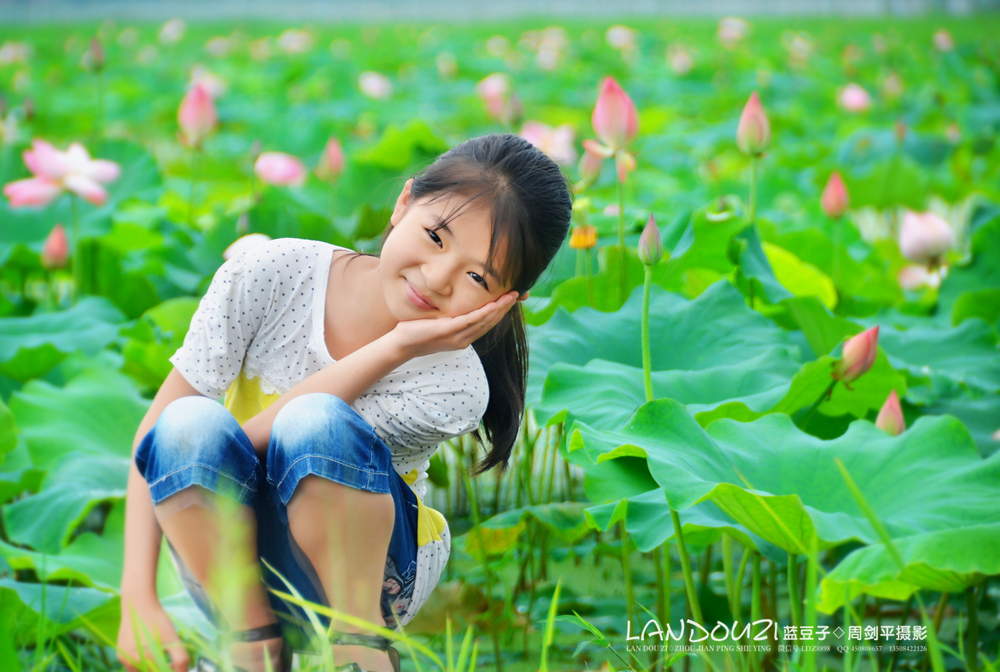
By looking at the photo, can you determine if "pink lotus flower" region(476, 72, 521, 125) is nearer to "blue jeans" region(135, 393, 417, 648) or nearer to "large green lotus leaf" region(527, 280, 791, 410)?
"large green lotus leaf" region(527, 280, 791, 410)

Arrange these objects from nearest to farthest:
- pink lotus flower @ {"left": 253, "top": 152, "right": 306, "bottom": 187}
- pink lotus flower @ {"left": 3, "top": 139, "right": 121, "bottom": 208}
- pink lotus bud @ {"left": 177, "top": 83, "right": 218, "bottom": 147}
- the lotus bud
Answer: pink lotus flower @ {"left": 3, "top": 139, "right": 121, "bottom": 208} < pink lotus bud @ {"left": 177, "top": 83, "right": 218, "bottom": 147} < pink lotus flower @ {"left": 253, "top": 152, "right": 306, "bottom": 187} < the lotus bud

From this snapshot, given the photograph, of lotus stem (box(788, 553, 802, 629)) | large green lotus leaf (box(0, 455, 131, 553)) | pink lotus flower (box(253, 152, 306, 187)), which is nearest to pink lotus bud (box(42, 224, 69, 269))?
pink lotus flower (box(253, 152, 306, 187))

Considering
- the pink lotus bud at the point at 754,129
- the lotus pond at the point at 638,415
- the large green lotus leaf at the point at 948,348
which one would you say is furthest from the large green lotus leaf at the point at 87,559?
the large green lotus leaf at the point at 948,348

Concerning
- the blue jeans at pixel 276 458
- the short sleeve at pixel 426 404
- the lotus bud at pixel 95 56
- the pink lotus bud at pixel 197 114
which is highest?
the lotus bud at pixel 95 56

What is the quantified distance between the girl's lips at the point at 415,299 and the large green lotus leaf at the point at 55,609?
528 millimetres

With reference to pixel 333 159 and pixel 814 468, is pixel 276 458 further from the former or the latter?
pixel 333 159

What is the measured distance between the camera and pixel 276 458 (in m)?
0.83

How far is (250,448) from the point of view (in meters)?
0.85

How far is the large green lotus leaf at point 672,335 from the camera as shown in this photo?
1.21 meters

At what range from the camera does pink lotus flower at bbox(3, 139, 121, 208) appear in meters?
1.71

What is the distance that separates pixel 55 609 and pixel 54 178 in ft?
3.23

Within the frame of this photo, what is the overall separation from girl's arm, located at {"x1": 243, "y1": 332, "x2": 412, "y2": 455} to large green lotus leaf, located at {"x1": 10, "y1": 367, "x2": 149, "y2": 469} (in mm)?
614

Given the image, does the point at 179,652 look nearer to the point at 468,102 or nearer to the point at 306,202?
the point at 306,202

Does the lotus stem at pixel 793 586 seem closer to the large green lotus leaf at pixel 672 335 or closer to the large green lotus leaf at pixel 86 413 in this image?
the large green lotus leaf at pixel 672 335
